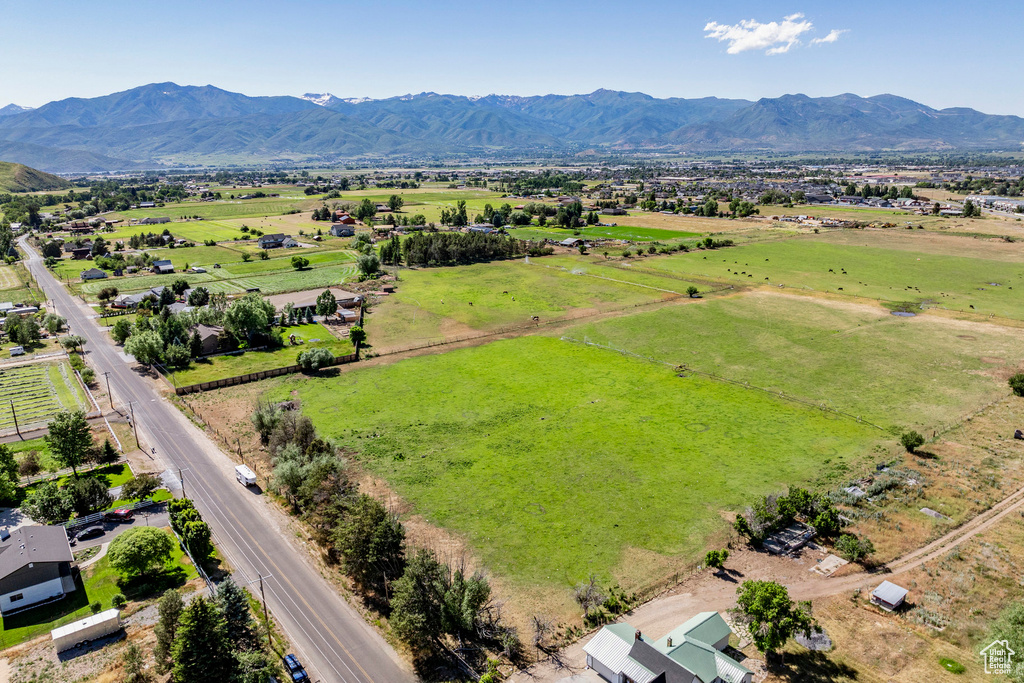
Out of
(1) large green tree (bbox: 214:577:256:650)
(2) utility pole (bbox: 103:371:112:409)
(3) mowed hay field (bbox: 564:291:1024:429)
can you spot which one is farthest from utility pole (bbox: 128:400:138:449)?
(3) mowed hay field (bbox: 564:291:1024:429)

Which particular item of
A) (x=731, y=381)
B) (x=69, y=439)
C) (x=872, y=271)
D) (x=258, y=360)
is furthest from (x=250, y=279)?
(x=872, y=271)

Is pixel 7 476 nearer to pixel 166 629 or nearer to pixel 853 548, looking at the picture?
pixel 166 629

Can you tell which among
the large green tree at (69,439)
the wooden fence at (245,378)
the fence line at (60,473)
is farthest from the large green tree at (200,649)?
Answer: the wooden fence at (245,378)

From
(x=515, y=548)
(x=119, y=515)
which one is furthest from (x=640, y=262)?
(x=119, y=515)

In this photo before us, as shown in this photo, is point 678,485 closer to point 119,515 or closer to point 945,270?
point 119,515

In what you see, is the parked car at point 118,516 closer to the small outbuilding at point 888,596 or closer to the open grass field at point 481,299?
the open grass field at point 481,299
